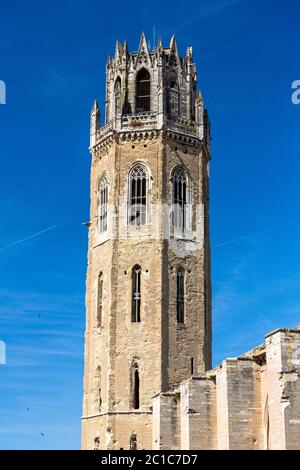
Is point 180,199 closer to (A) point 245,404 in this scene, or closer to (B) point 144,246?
(B) point 144,246

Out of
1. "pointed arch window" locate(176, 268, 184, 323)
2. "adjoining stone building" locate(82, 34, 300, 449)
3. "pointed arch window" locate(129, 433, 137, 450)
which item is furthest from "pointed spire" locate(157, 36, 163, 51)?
"pointed arch window" locate(129, 433, 137, 450)

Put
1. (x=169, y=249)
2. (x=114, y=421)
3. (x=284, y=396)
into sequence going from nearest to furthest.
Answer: (x=284, y=396)
(x=114, y=421)
(x=169, y=249)

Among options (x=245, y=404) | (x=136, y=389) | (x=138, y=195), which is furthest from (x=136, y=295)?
(x=245, y=404)

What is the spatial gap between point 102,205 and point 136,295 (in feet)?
22.4

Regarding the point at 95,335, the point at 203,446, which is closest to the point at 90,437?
the point at 95,335

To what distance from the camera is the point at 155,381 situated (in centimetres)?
4725

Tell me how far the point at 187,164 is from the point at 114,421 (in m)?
16.1

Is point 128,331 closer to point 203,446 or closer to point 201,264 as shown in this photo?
point 201,264

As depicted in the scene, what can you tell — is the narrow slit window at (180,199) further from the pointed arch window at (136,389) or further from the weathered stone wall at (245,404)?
the weathered stone wall at (245,404)

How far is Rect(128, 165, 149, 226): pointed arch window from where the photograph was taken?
5112 cm

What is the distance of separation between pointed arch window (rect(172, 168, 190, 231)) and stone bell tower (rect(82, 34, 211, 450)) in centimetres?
7

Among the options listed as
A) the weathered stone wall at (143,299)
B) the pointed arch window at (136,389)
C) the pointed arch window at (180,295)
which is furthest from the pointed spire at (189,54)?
the pointed arch window at (136,389)

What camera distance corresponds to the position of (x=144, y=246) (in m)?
50.3

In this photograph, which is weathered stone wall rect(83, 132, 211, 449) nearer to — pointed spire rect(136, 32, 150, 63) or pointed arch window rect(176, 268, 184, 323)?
pointed arch window rect(176, 268, 184, 323)
